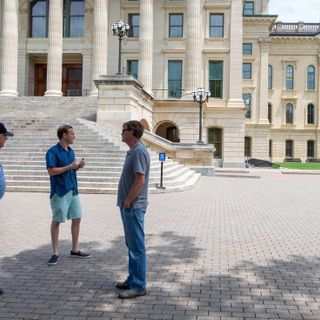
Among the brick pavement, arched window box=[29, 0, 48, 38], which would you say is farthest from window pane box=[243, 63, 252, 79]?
the brick pavement

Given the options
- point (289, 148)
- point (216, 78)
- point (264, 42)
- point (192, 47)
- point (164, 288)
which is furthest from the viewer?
point (289, 148)

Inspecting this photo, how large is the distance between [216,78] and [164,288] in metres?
31.7

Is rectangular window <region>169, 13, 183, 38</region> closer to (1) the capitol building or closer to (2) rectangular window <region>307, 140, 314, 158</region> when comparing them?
(1) the capitol building

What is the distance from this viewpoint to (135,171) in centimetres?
492

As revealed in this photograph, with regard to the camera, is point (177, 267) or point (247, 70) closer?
point (177, 267)

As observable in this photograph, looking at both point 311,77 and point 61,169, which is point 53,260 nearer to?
point 61,169

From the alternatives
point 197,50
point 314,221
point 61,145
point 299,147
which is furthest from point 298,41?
point 61,145

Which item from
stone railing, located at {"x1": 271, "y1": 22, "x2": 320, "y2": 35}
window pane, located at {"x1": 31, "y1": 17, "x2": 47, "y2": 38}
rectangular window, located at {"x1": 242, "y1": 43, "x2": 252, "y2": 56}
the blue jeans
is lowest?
the blue jeans

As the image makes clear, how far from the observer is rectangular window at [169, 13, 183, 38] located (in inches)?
1388

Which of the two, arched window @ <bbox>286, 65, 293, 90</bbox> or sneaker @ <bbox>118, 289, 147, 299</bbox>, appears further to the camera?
arched window @ <bbox>286, 65, 293, 90</bbox>

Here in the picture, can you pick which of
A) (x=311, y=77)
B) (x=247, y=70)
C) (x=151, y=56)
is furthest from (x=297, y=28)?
(x=151, y=56)

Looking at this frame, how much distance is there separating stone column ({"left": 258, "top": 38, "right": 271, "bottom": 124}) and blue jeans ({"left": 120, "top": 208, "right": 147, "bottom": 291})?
162 ft

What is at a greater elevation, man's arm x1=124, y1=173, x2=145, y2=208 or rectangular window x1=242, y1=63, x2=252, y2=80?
rectangular window x1=242, y1=63, x2=252, y2=80

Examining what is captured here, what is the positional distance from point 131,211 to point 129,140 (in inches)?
32.9
